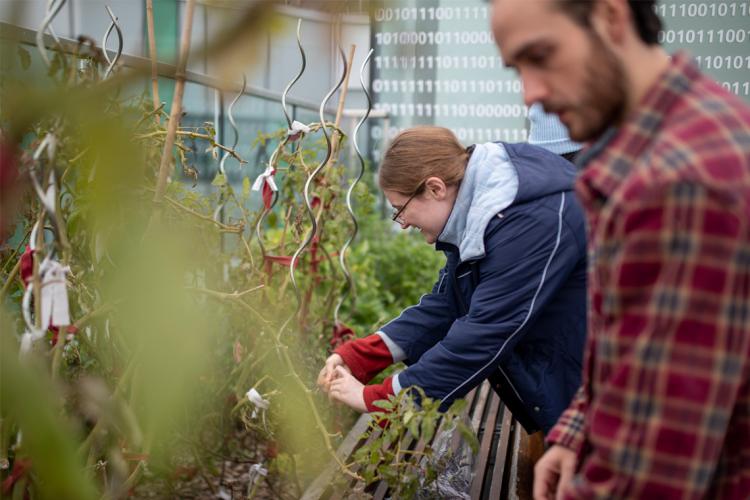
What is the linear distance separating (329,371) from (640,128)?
1.34 meters

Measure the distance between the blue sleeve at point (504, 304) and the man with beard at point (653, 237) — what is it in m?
0.80

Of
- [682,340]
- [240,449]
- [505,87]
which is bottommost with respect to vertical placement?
[240,449]

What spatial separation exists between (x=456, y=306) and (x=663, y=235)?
1.39 metres

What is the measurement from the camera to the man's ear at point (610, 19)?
3.17 feet

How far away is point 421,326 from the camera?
2.30 meters

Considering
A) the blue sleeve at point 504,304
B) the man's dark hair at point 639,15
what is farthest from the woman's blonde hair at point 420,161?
the man's dark hair at point 639,15

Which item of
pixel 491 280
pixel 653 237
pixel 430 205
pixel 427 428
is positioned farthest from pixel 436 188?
pixel 653 237

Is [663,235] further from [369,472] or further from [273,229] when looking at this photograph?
[273,229]

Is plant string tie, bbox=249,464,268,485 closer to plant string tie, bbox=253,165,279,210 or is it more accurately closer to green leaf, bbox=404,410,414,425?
green leaf, bbox=404,410,414,425

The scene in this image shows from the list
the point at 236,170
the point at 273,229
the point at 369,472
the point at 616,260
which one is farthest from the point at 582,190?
the point at 236,170

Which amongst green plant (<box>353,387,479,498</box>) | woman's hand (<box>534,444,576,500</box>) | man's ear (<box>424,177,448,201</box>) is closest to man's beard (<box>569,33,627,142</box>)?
woman's hand (<box>534,444,576,500</box>)

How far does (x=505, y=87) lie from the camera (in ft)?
19.3

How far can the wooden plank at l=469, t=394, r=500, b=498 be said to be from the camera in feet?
7.76

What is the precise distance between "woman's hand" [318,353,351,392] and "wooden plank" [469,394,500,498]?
564mm
